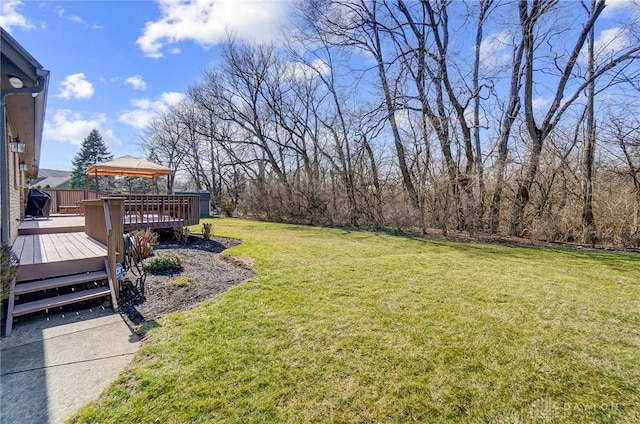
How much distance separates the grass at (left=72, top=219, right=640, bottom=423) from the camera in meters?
1.89

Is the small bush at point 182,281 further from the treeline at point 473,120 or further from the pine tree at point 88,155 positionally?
the pine tree at point 88,155

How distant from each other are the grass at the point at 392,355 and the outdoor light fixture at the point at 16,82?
3.28 m

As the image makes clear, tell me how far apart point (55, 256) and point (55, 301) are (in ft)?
3.13

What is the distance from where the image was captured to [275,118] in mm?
18844

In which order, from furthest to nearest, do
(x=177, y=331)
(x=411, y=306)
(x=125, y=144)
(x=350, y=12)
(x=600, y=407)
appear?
(x=125, y=144)
(x=350, y=12)
(x=411, y=306)
(x=177, y=331)
(x=600, y=407)

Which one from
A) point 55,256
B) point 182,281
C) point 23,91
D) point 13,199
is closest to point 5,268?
point 55,256

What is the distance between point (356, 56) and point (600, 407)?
13.9 meters

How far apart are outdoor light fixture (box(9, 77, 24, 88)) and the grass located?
328cm

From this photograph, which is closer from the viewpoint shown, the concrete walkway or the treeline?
the concrete walkway

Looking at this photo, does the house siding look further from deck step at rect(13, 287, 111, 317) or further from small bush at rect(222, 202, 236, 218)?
small bush at rect(222, 202, 236, 218)

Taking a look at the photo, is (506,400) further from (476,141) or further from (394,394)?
(476,141)

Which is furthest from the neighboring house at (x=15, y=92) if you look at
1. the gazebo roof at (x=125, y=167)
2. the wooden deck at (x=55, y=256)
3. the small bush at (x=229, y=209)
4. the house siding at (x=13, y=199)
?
the small bush at (x=229, y=209)

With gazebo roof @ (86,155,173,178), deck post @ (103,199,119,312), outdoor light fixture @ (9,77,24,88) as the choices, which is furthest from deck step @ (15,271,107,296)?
gazebo roof @ (86,155,173,178)

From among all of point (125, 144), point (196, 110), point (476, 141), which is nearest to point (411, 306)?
point (476, 141)
